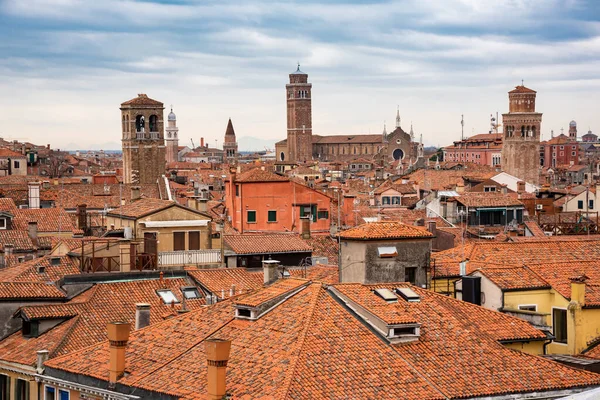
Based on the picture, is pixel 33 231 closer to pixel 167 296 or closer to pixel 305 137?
pixel 167 296

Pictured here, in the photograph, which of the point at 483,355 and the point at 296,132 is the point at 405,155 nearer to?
A: the point at 296,132

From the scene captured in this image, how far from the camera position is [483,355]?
18609mm

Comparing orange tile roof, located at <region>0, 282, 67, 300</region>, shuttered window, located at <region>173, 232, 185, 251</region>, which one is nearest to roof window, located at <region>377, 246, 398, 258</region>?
orange tile roof, located at <region>0, 282, 67, 300</region>

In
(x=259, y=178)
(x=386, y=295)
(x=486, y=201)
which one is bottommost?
(x=486, y=201)

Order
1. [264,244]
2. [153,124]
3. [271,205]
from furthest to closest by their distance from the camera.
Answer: [153,124] → [271,205] → [264,244]

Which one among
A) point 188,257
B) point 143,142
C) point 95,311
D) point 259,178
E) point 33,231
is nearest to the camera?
point 95,311

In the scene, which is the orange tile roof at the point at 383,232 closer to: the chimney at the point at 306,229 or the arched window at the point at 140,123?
the chimney at the point at 306,229

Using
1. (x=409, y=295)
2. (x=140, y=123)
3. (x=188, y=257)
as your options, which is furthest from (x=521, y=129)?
(x=409, y=295)

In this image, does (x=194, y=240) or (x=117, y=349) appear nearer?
(x=117, y=349)

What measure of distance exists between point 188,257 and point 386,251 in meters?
7.22

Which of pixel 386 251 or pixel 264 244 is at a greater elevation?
pixel 386 251

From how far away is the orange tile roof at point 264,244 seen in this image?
32.5 meters

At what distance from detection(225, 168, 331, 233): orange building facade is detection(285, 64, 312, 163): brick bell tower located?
146099mm

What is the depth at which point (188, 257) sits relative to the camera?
3005cm
